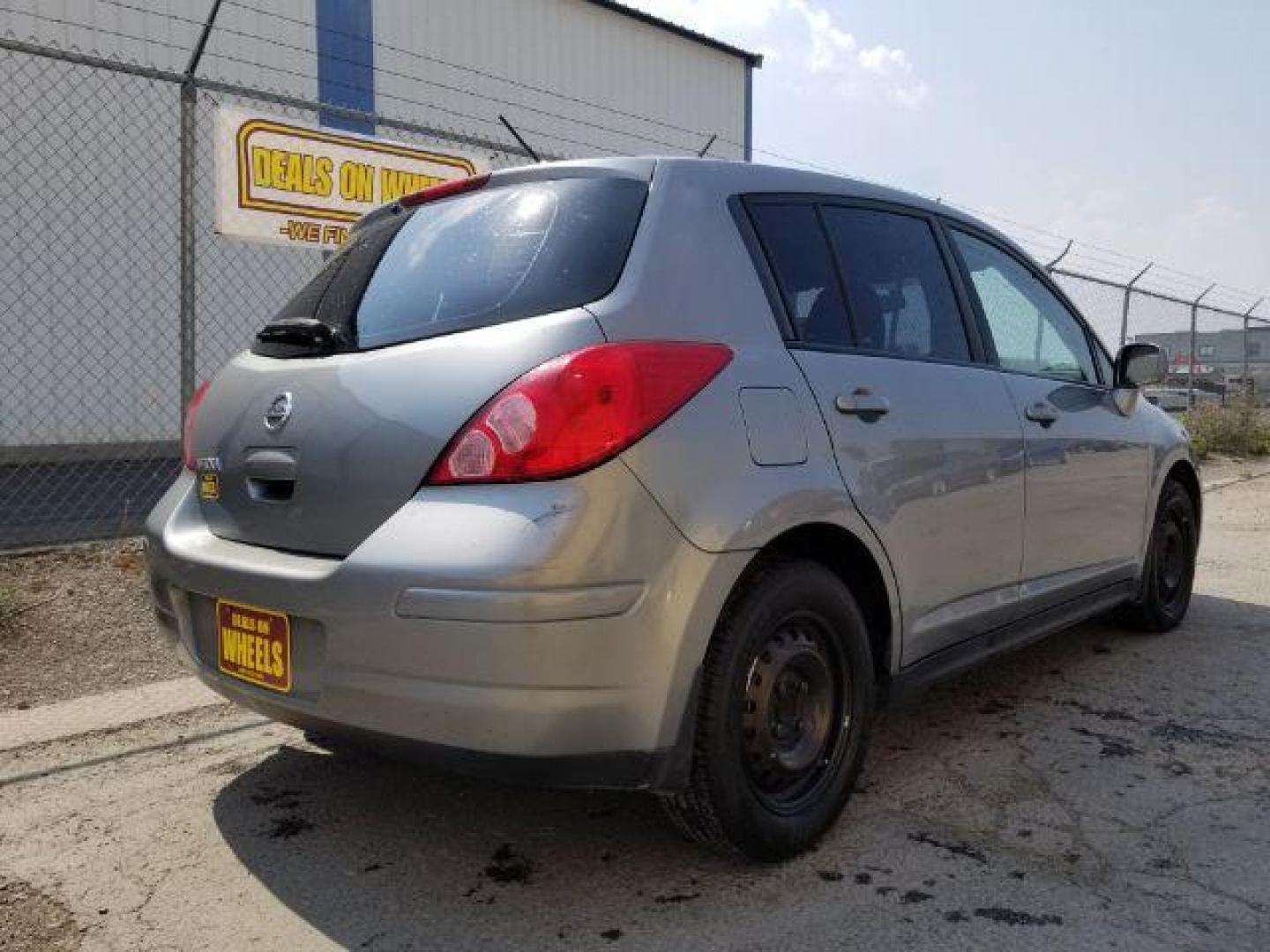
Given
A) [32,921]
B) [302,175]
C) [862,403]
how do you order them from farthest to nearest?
1. [302,175]
2. [862,403]
3. [32,921]

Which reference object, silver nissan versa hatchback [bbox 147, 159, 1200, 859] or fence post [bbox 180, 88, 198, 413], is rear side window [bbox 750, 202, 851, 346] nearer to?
silver nissan versa hatchback [bbox 147, 159, 1200, 859]

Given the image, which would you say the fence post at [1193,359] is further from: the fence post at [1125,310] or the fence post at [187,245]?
the fence post at [187,245]

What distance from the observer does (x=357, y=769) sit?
314 cm

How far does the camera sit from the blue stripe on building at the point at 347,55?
1151 centimetres

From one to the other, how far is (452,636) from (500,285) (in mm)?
826

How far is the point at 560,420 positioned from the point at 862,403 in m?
0.95

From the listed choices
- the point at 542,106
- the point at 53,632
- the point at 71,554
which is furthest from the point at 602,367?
the point at 542,106

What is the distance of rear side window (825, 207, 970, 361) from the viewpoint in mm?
2992

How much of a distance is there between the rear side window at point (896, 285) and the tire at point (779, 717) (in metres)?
0.80

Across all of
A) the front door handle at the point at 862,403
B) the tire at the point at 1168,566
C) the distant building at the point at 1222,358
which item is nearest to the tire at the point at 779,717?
the front door handle at the point at 862,403

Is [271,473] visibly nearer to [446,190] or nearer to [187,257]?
[446,190]

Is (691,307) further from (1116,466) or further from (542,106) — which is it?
(542,106)

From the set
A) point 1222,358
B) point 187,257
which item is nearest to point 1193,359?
point 1222,358

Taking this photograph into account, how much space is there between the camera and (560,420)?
6.95ft
